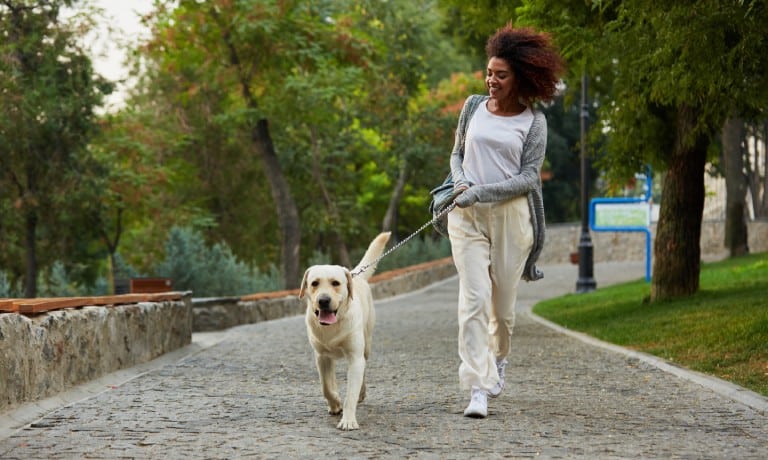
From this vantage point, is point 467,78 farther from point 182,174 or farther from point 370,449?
point 370,449

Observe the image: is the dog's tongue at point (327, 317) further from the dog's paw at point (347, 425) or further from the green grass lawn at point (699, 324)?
the green grass lawn at point (699, 324)

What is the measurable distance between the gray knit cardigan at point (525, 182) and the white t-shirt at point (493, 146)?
6cm

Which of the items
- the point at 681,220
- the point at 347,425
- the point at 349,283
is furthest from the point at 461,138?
the point at 681,220

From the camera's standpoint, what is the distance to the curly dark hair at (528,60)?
8336 millimetres

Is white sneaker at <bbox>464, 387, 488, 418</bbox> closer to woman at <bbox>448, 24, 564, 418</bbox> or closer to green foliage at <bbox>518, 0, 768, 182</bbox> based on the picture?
woman at <bbox>448, 24, 564, 418</bbox>

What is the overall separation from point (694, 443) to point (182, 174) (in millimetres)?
34053

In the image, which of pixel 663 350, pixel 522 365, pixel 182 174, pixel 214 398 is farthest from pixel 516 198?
pixel 182 174

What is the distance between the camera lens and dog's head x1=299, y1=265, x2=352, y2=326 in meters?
7.53

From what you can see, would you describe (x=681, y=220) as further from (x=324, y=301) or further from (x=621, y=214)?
(x=621, y=214)

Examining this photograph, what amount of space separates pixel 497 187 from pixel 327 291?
140 cm

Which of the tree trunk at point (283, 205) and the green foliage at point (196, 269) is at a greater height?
the tree trunk at point (283, 205)

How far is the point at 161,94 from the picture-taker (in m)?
39.8

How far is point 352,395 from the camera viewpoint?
7.51 meters

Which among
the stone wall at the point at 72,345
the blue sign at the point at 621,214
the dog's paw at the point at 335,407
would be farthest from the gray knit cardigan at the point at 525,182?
the blue sign at the point at 621,214
